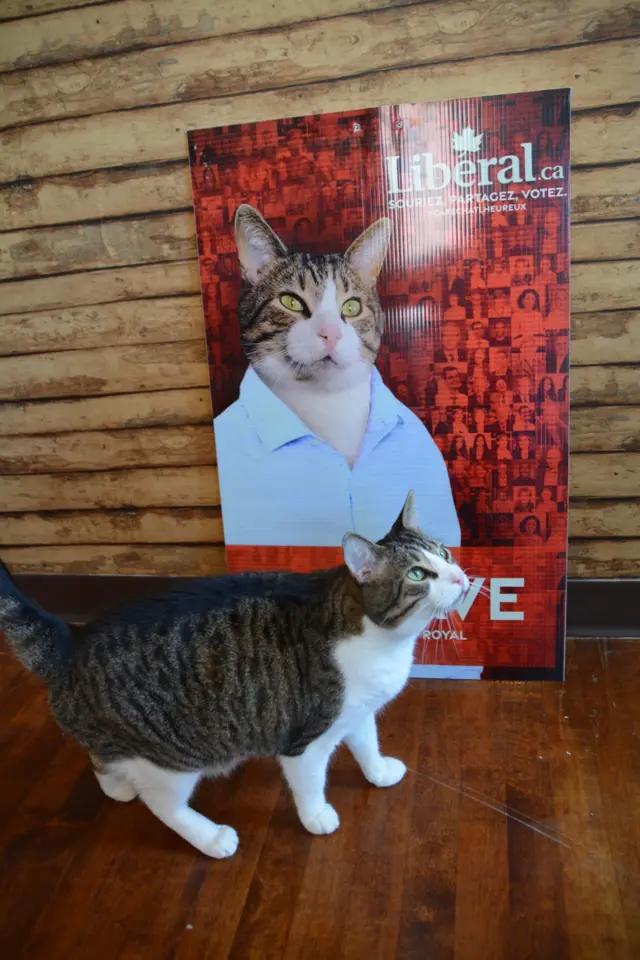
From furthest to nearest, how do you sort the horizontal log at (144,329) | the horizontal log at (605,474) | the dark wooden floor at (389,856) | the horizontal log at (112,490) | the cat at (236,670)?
1. the horizontal log at (112,490)
2. the horizontal log at (605,474)
3. the horizontal log at (144,329)
4. the cat at (236,670)
5. the dark wooden floor at (389,856)

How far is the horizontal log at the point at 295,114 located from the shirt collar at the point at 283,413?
1.94ft

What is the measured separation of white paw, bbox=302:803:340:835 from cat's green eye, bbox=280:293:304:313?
42.7 inches

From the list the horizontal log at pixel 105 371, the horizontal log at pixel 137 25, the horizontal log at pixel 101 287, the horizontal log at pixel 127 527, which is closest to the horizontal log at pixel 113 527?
the horizontal log at pixel 127 527

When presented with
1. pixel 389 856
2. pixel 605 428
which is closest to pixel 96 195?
pixel 605 428

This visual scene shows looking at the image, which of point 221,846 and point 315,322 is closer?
point 221,846

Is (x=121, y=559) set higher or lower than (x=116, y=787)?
higher

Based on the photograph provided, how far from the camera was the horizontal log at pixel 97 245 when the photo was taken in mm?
1787

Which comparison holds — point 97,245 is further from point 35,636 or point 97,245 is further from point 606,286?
point 606,286

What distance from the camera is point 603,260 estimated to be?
1.63 metres

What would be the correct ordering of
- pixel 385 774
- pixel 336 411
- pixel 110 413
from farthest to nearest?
1. pixel 110 413
2. pixel 336 411
3. pixel 385 774

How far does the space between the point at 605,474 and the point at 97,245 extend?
1415mm

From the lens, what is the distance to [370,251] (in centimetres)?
164

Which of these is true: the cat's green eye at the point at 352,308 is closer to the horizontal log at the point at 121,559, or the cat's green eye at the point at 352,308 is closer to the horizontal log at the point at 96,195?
the horizontal log at the point at 96,195

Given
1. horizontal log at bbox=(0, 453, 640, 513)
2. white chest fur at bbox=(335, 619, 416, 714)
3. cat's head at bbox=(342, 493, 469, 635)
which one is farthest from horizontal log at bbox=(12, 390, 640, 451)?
white chest fur at bbox=(335, 619, 416, 714)
